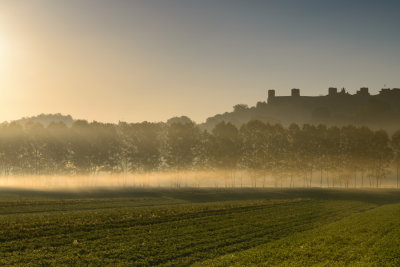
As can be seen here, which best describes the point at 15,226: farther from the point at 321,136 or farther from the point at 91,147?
the point at 321,136

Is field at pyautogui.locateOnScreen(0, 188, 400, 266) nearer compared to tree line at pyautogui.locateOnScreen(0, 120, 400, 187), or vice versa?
field at pyautogui.locateOnScreen(0, 188, 400, 266)

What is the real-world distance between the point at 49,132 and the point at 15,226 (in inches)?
3664

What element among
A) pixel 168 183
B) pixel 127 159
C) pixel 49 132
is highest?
pixel 49 132

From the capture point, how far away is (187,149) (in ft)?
408

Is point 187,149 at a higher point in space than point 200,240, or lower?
higher

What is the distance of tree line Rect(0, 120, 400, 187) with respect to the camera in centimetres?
12150

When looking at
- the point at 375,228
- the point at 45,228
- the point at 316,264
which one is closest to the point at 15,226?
the point at 45,228

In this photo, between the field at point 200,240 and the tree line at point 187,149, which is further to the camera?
the tree line at point 187,149

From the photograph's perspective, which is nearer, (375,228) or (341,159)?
(375,228)

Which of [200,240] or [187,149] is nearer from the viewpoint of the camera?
[200,240]

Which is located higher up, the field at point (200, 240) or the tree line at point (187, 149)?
the tree line at point (187, 149)

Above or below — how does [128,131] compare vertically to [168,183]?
above

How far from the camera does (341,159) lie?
12706cm

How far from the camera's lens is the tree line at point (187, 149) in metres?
122
